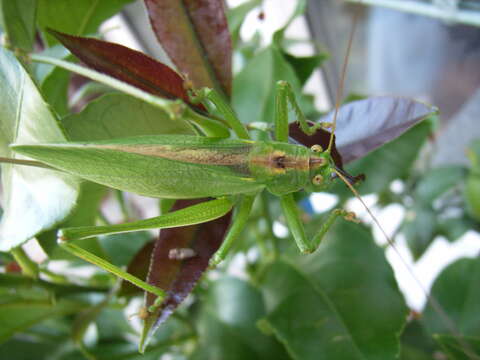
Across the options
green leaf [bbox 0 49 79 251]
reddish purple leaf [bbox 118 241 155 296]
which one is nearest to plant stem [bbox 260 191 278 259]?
reddish purple leaf [bbox 118 241 155 296]

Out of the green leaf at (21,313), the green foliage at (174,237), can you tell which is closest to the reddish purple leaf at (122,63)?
the green foliage at (174,237)

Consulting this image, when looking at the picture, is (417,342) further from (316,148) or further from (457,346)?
(316,148)

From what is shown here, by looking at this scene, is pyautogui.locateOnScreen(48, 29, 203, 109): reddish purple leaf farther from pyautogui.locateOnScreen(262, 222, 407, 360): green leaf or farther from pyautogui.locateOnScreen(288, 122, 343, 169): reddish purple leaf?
pyautogui.locateOnScreen(262, 222, 407, 360): green leaf

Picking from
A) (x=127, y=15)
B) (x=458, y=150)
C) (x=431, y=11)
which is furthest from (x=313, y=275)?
(x=127, y=15)

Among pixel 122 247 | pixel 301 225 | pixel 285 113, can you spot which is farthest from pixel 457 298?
pixel 122 247

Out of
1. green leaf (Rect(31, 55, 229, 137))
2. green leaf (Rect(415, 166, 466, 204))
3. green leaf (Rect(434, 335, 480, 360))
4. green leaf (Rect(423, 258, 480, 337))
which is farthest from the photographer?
green leaf (Rect(415, 166, 466, 204))

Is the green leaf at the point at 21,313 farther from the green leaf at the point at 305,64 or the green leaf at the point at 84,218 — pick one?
the green leaf at the point at 305,64
